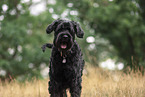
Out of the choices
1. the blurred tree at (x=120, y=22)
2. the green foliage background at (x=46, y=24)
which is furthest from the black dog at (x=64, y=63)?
the blurred tree at (x=120, y=22)

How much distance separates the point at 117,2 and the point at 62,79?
1131 cm

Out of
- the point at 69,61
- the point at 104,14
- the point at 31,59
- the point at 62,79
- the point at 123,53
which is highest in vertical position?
the point at 69,61

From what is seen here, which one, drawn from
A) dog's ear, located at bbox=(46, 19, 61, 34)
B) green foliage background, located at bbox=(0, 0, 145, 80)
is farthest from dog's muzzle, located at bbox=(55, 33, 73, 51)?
green foliage background, located at bbox=(0, 0, 145, 80)

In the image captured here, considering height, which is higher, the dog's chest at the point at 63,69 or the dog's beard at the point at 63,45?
the dog's beard at the point at 63,45

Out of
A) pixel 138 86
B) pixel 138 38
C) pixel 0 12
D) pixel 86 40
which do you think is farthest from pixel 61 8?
pixel 138 86

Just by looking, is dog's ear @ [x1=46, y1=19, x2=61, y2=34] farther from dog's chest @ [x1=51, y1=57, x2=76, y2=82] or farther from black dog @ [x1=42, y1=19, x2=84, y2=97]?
dog's chest @ [x1=51, y1=57, x2=76, y2=82]

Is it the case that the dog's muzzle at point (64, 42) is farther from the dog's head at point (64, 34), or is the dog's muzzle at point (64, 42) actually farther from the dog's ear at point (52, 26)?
the dog's ear at point (52, 26)

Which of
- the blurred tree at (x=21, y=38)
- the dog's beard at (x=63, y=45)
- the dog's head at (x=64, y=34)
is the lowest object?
the blurred tree at (x=21, y=38)

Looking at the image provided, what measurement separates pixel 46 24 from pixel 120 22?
4.77m

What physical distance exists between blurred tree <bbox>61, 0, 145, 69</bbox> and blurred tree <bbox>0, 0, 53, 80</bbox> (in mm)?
2854

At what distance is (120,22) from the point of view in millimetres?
13086

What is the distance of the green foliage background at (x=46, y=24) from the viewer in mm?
11711

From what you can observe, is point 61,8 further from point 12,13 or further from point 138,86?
point 138,86

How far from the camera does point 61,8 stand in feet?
42.4
